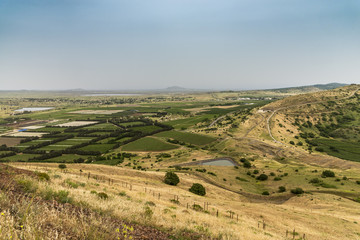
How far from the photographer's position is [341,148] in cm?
9181

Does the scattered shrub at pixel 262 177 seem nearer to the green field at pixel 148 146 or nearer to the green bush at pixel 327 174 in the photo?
the green bush at pixel 327 174

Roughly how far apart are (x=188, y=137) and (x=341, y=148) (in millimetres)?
82741

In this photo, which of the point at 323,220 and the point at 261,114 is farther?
the point at 261,114

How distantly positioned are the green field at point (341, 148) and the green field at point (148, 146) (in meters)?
81.3

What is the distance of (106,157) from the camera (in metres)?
87.1

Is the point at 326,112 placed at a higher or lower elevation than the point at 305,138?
higher

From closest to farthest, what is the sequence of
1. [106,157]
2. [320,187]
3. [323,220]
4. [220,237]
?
[220,237]
[323,220]
[320,187]
[106,157]

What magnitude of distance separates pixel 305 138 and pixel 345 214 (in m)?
88.0

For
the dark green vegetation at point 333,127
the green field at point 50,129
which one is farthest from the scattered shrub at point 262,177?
the green field at point 50,129

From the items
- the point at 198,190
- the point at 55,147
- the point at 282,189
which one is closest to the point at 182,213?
the point at 198,190

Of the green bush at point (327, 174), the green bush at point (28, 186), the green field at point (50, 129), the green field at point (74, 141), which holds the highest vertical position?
the green bush at point (28, 186)

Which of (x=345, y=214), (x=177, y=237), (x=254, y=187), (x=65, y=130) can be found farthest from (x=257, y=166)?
(x=65, y=130)

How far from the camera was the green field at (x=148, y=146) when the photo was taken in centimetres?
9950

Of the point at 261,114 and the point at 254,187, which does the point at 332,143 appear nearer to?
the point at 261,114
